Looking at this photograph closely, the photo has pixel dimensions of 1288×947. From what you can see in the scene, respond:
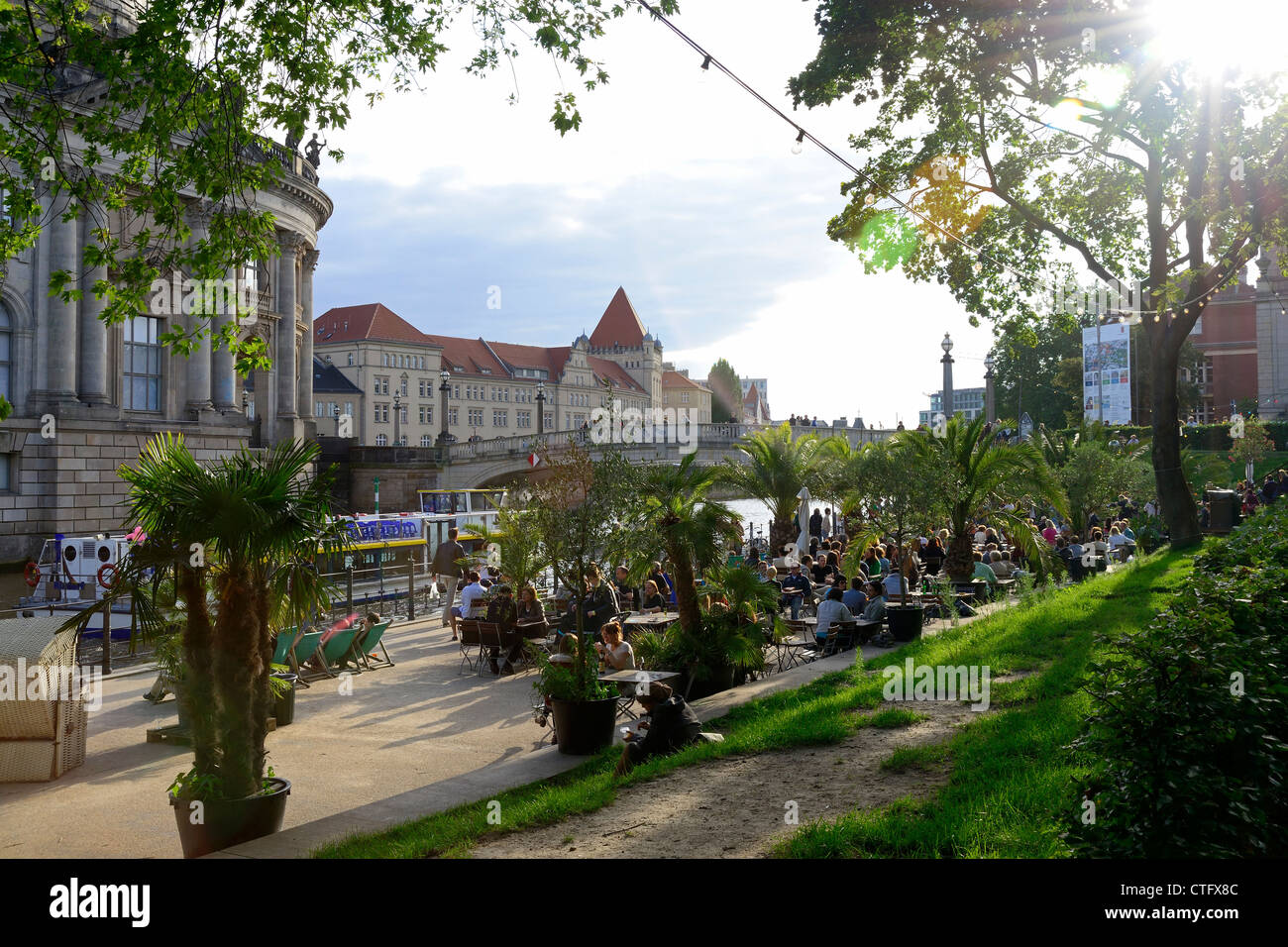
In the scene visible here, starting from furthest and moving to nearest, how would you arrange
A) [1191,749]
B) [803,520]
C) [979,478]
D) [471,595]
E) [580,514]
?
1. [803,520]
2. [979,478]
3. [471,595]
4. [580,514]
5. [1191,749]

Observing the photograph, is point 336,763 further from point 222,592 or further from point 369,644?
point 369,644

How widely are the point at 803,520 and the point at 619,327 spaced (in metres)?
→ 135

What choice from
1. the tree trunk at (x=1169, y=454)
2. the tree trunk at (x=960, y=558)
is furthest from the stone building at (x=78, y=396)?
the tree trunk at (x=1169, y=454)

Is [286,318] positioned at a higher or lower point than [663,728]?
higher

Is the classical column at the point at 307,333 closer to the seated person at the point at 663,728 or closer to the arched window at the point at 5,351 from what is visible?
the arched window at the point at 5,351

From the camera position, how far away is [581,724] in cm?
1005

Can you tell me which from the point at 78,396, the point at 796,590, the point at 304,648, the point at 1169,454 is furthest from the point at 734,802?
the point at 78,396

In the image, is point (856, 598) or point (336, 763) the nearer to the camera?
point (336, 763)

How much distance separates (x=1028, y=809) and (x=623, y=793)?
3.13 metres

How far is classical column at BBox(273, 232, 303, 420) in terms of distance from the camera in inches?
2096

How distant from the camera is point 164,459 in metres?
7.34

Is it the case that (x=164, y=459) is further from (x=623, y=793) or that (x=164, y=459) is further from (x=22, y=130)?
(x=623, y=793)

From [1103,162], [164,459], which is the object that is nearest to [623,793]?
[164,459]

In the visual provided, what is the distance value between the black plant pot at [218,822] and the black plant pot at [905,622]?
10735 millimetres
